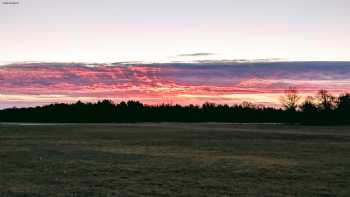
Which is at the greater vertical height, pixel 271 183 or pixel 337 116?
pixel 271 183

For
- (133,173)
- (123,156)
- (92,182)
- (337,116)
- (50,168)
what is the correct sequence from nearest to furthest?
(92,182), (133,173), (50,168), (123,156), (337,116)

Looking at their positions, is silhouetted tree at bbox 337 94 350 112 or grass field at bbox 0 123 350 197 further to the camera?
silhouetted tree at bbox 337 94 350 112

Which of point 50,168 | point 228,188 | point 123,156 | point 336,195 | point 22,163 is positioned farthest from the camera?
point 123,156

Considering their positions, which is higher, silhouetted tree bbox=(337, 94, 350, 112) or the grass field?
the grass field

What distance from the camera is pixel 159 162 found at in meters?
35.5

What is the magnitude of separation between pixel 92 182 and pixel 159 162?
33.8ft

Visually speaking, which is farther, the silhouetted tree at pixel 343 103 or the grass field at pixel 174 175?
the silhouetted tree at pixel 343 103

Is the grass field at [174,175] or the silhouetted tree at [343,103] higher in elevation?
the grass field at [174,175]

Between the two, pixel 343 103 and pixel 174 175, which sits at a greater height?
pixel 174 175

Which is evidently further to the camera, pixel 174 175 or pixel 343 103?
pixel 343 103

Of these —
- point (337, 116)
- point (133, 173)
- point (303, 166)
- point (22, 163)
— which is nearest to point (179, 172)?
point (133, 173)

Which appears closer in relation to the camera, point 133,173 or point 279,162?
point 133,173

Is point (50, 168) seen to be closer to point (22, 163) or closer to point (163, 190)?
point (22, 163)

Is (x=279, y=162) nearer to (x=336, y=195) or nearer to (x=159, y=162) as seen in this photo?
(x=159, y=162)
